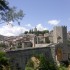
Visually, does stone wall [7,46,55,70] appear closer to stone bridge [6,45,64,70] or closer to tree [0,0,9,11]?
stone bridge [6,45,64,70]

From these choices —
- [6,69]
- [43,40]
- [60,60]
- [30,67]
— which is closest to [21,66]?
[30,67]

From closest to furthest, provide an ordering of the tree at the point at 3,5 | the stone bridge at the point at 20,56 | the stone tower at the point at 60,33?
the tree at the point at 3,5 → the stone bridge at the point at 20,56 → the stone tower at the point at 60,33

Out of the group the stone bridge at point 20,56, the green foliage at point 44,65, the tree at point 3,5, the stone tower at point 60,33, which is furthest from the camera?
the stone tower at point 60,33

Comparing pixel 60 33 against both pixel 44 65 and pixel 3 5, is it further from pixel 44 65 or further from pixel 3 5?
pixel 3 5

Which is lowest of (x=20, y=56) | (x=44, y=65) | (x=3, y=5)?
(x=44, y=65)

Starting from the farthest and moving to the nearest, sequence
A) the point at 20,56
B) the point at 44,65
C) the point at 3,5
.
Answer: the point at 44,65, the point at 20,56, the point at 3,5

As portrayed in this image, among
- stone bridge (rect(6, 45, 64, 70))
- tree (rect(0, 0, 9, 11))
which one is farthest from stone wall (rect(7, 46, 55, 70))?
tree (rect(0, 0, 9, 11))

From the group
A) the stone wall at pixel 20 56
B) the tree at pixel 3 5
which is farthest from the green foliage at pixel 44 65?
the tree at pixel 3 5

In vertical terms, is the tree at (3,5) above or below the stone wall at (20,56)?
above

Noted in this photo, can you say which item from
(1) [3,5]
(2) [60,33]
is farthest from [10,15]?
(2) [60,33]

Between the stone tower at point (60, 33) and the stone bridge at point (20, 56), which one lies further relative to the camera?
the stone tower at point (60, 33)

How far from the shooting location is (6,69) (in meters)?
16.9

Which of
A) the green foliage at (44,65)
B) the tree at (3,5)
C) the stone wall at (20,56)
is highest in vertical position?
the tree at (3,5)

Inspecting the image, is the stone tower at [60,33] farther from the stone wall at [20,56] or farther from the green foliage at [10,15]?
the green foliage at [10,15]
